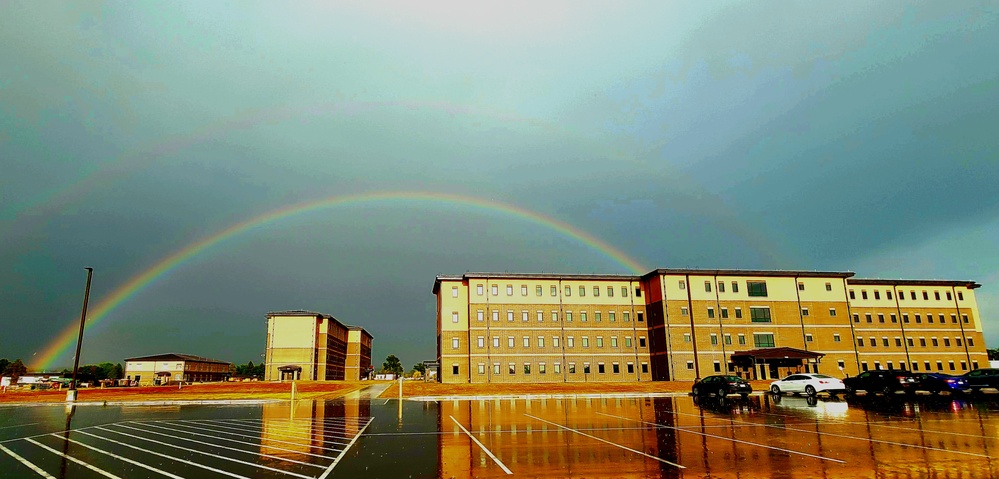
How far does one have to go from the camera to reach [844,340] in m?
65.7

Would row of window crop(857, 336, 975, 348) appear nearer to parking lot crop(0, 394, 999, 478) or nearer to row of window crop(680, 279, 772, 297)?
row of window crop(680, 279, 772, 297)

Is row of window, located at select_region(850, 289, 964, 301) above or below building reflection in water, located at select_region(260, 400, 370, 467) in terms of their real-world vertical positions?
above

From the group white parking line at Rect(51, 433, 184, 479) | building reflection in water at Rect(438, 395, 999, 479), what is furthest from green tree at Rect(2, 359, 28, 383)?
building reflection in water at Rect(438, 395, 999, 479)

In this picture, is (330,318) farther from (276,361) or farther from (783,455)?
(783,455)

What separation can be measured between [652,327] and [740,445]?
5408 centimetres

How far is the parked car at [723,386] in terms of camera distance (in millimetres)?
33344

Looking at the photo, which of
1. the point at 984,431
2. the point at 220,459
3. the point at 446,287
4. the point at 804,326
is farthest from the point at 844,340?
the point at 220,459

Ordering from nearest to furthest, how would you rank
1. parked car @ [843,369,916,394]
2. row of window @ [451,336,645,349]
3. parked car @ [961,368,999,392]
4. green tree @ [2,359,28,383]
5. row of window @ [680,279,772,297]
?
parked car @ [961,368,999,392], parked car @ [843,369,916,394], row of window @ [451,336,645,349], row of window @ [680,279,772,297], green tree @ [2,359,28,383]

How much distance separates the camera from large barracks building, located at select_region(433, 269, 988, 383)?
205 feet

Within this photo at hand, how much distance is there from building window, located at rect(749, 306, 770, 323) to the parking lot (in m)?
43.5

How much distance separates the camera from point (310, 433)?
17.3 metres

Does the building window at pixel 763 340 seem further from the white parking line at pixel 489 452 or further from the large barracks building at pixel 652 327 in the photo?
the white parking line at pixel 489 452

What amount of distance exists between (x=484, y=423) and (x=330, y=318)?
287 ft

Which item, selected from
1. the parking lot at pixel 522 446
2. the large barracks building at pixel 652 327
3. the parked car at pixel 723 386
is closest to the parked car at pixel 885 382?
the parked car at pixel 723 386
